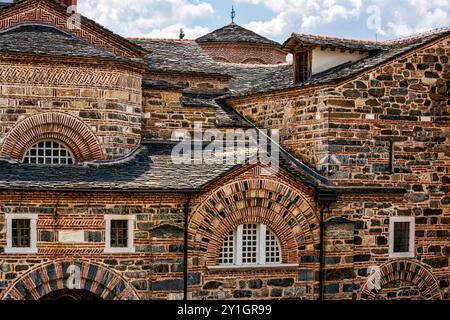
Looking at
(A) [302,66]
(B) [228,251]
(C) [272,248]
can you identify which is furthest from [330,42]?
(B) [228,251]

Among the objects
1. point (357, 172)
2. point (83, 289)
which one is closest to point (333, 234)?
point (357, 172)

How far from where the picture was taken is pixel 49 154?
21703mm

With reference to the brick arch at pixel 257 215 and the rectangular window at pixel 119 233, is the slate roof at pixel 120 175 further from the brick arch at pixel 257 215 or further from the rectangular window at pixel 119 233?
the rectangular window at pixel 119 233

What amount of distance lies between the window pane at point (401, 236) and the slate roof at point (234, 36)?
1750cm

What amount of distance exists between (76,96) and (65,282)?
16.9 feet

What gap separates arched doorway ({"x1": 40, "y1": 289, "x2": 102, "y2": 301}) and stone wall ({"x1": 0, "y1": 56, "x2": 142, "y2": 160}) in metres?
3.77

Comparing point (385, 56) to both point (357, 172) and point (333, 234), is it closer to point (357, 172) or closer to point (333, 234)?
point (357, 172)

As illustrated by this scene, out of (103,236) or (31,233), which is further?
(103,236)

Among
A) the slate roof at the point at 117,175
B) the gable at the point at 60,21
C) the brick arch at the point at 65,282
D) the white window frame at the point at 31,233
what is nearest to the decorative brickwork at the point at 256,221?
the slate roof at the point at 117,175

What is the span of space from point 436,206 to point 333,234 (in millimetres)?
3530

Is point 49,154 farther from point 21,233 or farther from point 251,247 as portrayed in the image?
point 251,247

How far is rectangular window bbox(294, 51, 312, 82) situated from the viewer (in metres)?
23.5

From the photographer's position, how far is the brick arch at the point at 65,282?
63.1 ft

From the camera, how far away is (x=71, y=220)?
63.6 feet
